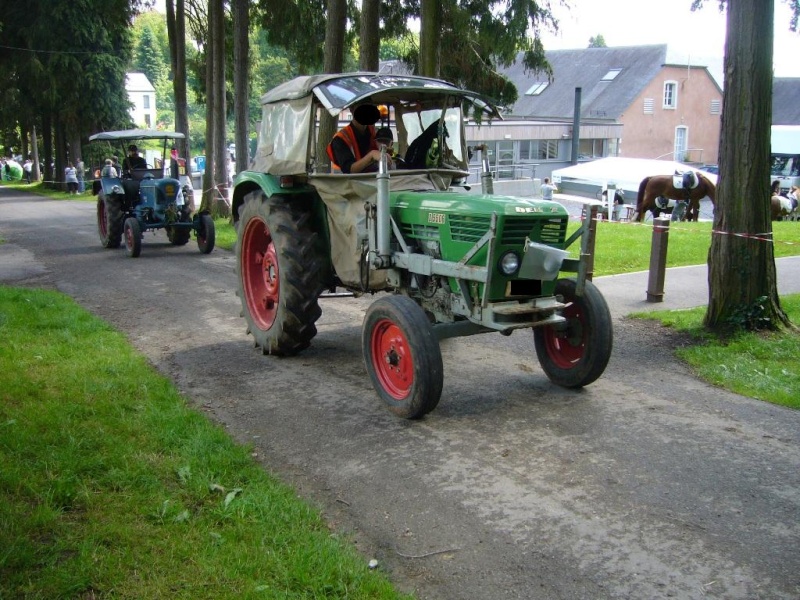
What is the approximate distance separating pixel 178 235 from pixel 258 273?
797 centimetres

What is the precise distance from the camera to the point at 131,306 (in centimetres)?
982

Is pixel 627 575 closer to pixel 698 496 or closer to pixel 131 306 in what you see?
pixel 698 496

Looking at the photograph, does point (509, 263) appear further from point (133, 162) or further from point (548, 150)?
point (548, 150)

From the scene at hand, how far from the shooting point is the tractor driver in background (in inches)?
264

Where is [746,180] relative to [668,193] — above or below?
above

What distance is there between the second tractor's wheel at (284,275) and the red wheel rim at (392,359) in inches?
49.1

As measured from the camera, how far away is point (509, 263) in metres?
5.57

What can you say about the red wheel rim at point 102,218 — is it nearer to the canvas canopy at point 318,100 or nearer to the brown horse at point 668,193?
the canvas canopy at point 318,100

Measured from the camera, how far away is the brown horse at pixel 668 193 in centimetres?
2223

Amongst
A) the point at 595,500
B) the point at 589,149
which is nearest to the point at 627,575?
the point at 595,500

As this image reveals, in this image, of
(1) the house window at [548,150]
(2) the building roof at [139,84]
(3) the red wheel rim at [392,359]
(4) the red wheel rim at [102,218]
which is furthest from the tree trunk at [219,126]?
(2) the building roof at [139,84]

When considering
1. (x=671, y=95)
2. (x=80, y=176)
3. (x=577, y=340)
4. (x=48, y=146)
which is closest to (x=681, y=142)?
(x=671, y=95)

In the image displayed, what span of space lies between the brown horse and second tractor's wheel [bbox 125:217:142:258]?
14.7 metres

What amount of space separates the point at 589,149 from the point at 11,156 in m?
56.8
